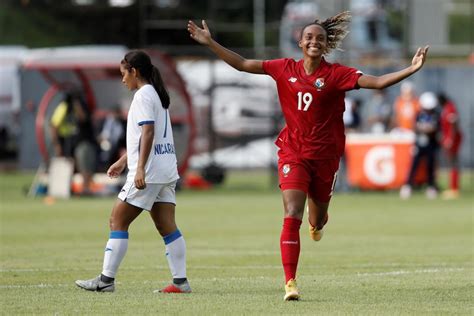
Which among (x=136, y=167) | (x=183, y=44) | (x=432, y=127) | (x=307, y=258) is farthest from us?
(x=183, y=44)

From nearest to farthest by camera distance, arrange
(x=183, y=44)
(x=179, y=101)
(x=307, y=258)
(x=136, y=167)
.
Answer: (x=136, y=167) → (x=307, y=258) → (x=179, y=101) → (x=183, y=44)

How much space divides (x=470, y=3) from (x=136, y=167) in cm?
3798

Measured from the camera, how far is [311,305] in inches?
422

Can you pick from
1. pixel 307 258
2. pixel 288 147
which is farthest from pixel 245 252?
pixel 288 147

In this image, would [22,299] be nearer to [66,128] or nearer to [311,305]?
[311,305]

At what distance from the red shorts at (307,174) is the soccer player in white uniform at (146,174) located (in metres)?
0.97

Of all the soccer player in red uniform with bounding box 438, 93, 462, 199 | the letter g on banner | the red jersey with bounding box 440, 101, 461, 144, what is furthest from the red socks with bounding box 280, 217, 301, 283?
the letter g on banner

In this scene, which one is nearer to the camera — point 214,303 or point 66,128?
point 214,303

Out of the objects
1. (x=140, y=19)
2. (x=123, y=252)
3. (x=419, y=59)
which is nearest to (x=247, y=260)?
(x=123, y=252)

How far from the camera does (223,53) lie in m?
11.6

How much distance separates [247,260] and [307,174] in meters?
3.93

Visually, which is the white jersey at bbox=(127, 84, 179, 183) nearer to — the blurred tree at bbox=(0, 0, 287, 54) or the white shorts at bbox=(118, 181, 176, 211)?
the white shorts at bbox=(118, 181, 176, 211)

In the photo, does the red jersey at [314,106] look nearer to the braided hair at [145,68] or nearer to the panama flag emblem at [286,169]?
the panama flag emblem at [286,169]

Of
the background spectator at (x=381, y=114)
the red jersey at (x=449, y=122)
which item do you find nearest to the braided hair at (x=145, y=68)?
the red jersey at (x=449, y=122)
